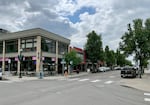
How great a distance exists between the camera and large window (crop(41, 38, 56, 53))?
4167 cm

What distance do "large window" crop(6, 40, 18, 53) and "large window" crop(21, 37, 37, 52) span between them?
7.07ft

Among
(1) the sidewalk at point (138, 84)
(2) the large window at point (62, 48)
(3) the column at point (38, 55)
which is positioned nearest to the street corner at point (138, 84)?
(1) the sidewalk at point (138, 84)

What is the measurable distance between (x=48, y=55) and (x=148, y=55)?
936 inches

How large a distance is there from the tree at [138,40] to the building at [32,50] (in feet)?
50.2

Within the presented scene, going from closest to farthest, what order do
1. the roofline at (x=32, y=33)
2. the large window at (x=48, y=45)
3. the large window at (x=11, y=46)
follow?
the roofline at (x=32, y=33), the large window at (x=48, y=45), the large window at (x=11, y=46)

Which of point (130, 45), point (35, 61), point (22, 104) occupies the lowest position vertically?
point (22, 104)

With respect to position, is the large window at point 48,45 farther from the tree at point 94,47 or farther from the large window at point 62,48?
the tree at point 94,47

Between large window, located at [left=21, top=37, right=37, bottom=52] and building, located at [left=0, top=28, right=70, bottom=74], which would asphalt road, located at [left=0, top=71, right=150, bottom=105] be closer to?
building, located at [left=0, top=28, right=70, bottom=74]

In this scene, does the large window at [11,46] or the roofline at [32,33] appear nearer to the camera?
the roofline at [32,33]

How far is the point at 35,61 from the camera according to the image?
39.7 m

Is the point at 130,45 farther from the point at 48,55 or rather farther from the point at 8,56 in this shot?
the point at 8,56

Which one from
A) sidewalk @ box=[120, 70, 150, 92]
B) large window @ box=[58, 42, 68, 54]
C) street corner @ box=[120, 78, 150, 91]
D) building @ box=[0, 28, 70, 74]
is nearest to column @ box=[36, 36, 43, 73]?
building @ box=[0, 28, 70, 74]

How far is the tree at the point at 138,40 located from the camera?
44219 millimetres

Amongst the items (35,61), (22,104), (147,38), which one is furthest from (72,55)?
(22,104)
